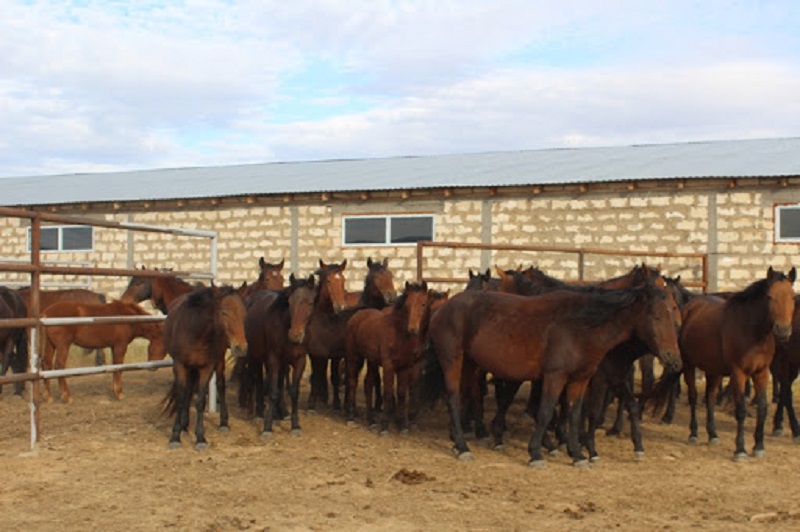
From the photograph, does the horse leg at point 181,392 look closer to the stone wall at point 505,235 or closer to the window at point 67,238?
the stone wall at point 505,235

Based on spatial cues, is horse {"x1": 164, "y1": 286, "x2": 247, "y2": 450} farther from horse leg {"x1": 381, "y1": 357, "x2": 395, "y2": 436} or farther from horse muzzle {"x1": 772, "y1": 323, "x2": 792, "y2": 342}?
horse muzzle {"x1": 772, "y1": 323, "x2": 792, "y2": 342}

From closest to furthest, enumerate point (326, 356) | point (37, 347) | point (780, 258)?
point (37, 347)
point (326, 356)
point (780, 258)

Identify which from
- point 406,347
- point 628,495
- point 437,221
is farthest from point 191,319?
point 437,221

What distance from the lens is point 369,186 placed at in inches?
727

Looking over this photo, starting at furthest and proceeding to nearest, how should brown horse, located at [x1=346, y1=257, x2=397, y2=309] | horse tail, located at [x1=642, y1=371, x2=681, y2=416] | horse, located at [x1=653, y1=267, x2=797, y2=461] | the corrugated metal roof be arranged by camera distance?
the corrugated metal roof → brown horse, located at [x1=346, y1=257, x2=397, y2=309] → horse tail, located at [x1=642, y1=371, x2=681, y2=416] → horse, located at [x1=653, y1=267, x2=797, y2=461]

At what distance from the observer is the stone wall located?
15672mm

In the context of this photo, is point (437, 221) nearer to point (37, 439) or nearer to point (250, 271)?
point (250, 271)

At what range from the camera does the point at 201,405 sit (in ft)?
28.3

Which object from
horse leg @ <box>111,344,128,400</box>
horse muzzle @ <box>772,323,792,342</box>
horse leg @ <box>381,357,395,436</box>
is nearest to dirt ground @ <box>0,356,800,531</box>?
horse leg @ <box>381,357,395,436</box>

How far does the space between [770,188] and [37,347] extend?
12420 mm

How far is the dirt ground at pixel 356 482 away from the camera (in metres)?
6.00

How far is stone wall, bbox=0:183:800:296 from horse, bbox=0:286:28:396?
22.8 feet

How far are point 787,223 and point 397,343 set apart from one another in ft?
29.5

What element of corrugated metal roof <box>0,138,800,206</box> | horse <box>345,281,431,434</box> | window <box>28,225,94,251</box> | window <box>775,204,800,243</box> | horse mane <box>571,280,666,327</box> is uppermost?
corrugated metal roof <box>0,138,800,206</box>
